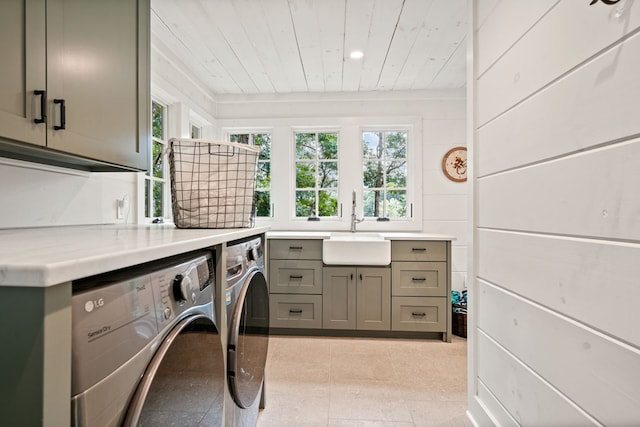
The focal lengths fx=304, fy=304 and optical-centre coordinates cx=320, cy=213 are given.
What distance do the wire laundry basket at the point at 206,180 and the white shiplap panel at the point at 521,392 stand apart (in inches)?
47.8

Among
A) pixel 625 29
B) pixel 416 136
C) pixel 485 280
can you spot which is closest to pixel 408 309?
pixel 485 280

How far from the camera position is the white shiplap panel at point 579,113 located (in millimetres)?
660

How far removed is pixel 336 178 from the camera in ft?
11.1

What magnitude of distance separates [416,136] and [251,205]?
7.90 feet

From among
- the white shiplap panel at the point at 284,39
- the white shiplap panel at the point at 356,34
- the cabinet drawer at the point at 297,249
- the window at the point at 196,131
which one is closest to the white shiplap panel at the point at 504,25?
the white shiplap panel at the point at 356,34

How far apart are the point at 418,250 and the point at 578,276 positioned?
1.84 metres

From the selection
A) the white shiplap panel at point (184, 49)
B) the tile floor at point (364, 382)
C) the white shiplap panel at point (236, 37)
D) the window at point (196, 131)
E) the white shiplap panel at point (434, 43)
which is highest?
the white shiplap panel at point (434, 43)

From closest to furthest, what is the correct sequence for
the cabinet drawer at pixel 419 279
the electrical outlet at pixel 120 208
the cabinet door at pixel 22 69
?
1. the cabinet door at pixel 22 69
2. the electrical outlet at pixel 120 208
3. the cabinet drawer at pixel 419 279

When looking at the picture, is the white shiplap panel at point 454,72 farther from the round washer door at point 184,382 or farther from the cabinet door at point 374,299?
the round washer door at point 184,382

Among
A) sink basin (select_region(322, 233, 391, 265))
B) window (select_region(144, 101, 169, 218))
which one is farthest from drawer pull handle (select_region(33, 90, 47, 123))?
sink basin (select_region(322, 233, 391, 265))

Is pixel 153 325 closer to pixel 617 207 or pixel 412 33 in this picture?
pixel 617 207

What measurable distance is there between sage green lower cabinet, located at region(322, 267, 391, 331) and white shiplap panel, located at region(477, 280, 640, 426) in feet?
4.77

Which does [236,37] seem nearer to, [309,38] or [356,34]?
[309,38]

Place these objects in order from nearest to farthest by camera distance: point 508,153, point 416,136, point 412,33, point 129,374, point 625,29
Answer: point 129,374 → point 625,29 → point 508,153 → point 412,33 → point 416,136
